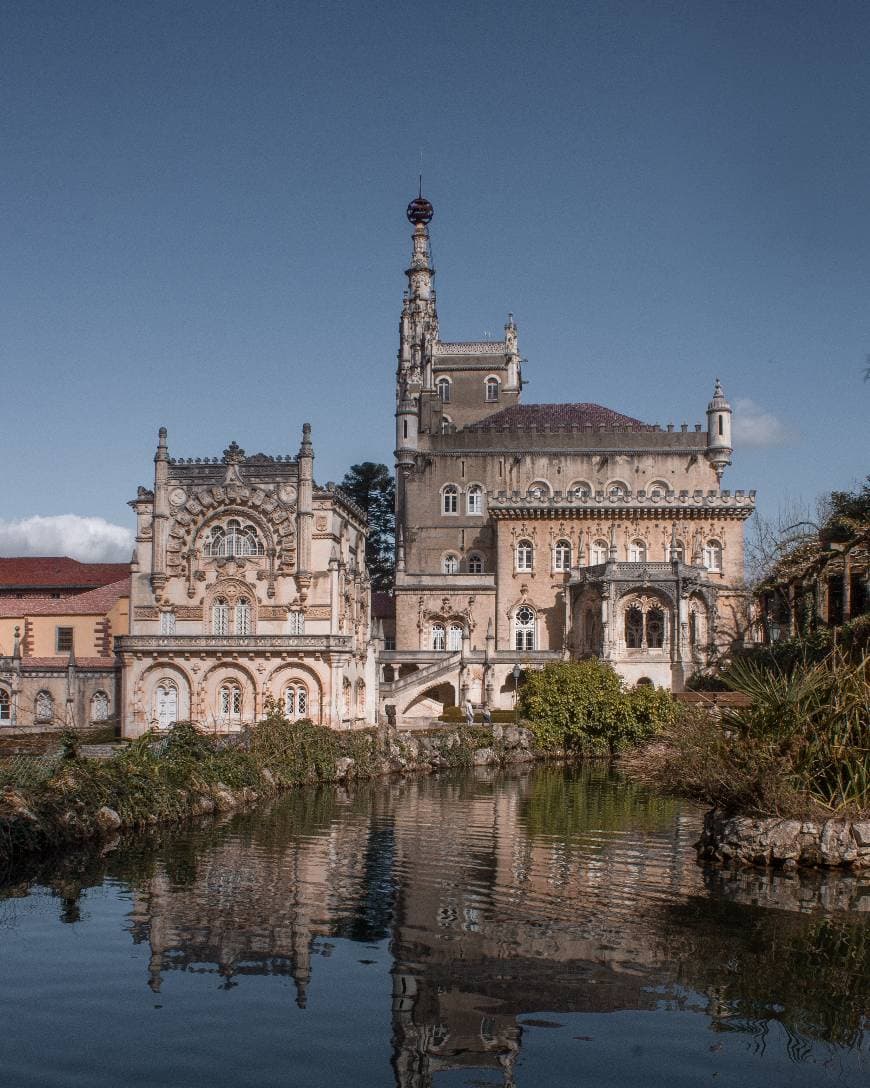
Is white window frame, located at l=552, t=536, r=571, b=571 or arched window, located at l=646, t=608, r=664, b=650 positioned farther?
white window frame, located at l=552, t=536, r=571, b=571

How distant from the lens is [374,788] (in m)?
31.5

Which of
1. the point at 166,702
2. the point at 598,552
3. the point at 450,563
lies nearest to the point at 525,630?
the point at 598,552

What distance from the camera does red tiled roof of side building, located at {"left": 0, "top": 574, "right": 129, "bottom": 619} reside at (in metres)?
47.3

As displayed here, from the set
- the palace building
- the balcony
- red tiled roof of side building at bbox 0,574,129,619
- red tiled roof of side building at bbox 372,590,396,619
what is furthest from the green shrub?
red tiled roof of side building at bbox 0,574,129,619

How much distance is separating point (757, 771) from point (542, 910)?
4.37 meters

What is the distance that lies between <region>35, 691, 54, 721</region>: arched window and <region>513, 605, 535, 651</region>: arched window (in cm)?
2131

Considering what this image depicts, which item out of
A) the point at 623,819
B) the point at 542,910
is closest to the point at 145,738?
the point at 623,819

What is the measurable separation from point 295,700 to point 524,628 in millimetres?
18123

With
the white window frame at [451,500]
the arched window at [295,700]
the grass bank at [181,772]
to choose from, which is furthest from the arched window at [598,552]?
the arched window at [295,700]

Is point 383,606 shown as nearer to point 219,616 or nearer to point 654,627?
point 654,627

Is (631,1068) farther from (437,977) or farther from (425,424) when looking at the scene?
(425,424)

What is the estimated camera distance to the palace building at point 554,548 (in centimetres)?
5097

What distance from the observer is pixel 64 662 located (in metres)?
45.0

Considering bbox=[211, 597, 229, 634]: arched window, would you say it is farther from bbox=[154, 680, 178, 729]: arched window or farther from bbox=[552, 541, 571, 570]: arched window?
bbox=[552, 541, 571, 570]: arched window
